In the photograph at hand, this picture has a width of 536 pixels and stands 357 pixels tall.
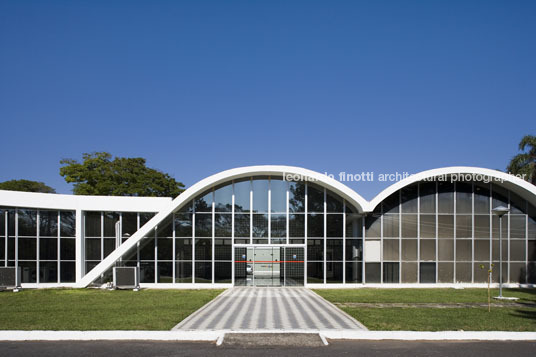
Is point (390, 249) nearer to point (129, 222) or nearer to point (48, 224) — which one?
point (129, 222)

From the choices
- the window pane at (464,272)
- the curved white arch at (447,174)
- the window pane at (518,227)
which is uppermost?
the curved white arch at (447,174)

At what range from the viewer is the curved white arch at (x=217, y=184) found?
23.2 metres

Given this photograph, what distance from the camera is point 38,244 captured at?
23844 mm

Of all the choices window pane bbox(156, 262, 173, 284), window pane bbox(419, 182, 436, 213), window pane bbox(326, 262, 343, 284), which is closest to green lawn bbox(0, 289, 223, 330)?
window pane bbox(156, 262, 173, 284)

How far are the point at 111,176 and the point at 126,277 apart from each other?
104 ft

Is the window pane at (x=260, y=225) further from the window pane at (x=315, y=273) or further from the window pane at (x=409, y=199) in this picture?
Result: the window pane at (x=409, y=199)

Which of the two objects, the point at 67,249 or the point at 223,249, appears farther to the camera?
the point at 223,249

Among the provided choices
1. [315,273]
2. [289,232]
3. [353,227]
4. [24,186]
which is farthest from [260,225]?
[24,186]

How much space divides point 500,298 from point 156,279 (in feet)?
54.2

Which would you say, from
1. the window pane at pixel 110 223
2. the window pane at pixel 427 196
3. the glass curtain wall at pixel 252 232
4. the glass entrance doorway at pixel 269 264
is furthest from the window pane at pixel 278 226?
the window pane at pixel 110 223

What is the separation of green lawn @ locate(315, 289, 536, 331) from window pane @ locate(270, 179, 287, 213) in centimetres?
495

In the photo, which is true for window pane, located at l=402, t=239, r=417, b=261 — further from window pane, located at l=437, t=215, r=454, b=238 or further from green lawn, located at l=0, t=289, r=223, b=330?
green lawn, located at l=0, t=289, r=223, b=330

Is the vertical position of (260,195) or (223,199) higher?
(260,195)

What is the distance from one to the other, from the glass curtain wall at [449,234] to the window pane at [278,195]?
186 inches
